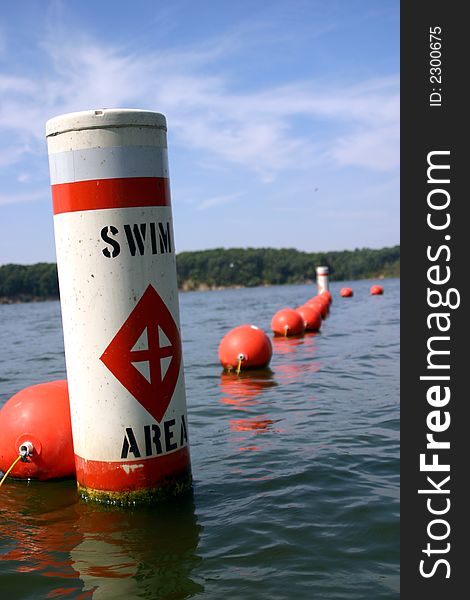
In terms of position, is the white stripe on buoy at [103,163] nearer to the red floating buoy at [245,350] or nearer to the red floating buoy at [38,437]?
the red floating buoy at [38,437]

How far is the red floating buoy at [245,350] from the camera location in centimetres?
1443

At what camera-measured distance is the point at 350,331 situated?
2345 cm

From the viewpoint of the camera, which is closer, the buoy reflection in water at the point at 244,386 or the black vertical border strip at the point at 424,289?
the black vertical border strip at the point at 424,289

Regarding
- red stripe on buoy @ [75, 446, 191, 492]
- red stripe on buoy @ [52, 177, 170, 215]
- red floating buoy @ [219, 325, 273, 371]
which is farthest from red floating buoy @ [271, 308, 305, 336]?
red stripe on buoy @ [52, 177, 170, 215]

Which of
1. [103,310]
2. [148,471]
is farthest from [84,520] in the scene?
[103,310]

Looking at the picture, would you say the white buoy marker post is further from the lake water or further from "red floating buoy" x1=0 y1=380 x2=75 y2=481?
"red floating buoy" x1=0 y1=380 x2=75 y2=481

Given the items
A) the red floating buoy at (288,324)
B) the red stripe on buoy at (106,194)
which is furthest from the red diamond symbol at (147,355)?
the red floating buoy at (288,324)

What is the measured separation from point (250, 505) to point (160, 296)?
6.68ft

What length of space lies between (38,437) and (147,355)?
5.24 feet

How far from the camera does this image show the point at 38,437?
6.46 metres

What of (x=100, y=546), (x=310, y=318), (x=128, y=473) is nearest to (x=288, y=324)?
(x=310, y=318)

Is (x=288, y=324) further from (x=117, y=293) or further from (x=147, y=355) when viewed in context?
(x=117, y=293)

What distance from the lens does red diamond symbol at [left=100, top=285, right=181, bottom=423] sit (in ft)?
18.6

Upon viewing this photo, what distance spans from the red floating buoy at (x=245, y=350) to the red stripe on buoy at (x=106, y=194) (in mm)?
8904
